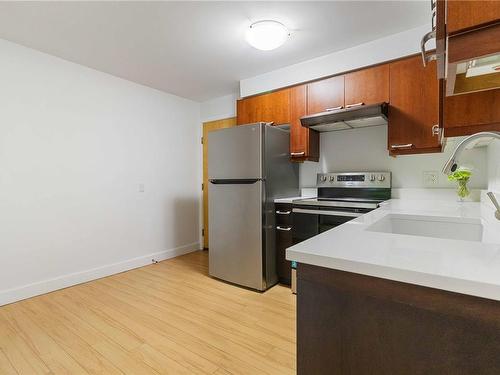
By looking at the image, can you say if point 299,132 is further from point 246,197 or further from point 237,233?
point 237,233

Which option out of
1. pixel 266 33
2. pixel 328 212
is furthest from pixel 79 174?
pixel 328 212

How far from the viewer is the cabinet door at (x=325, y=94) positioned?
8.34 feet

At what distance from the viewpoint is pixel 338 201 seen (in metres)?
2.43

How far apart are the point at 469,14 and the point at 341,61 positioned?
7.37 ft

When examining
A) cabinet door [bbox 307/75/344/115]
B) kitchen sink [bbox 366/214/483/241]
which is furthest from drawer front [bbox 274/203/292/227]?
kitchen sink [bbox 366/214/483/241]

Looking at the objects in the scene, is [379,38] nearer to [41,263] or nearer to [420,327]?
[420,327]

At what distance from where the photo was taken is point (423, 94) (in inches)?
84.4

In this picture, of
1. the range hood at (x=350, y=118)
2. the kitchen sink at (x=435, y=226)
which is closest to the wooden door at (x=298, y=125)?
the range hood at (x=350, y=118)

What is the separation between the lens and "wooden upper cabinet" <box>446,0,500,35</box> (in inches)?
21.5

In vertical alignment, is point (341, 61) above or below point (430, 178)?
above

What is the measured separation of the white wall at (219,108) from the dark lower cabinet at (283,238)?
1875mm

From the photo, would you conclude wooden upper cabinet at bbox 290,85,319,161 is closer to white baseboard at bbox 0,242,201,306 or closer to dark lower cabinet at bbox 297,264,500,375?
dark lower cabinet at bbox 297,264,500,375

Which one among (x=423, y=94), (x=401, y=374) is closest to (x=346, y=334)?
(x=401, y=374)

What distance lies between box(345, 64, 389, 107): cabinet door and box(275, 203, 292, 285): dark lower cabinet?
47.5 inches
